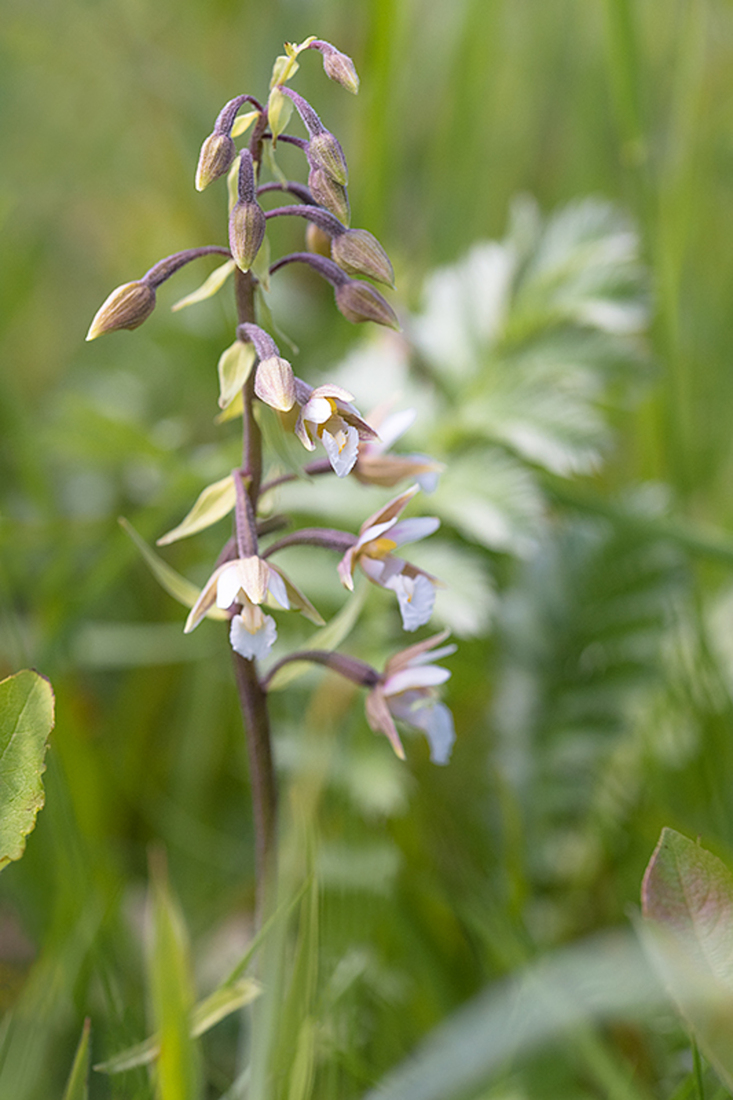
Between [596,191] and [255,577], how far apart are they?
8.38 feet

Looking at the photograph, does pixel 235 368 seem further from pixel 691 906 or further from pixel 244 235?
pixel 691 906

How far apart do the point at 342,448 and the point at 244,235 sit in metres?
0.23

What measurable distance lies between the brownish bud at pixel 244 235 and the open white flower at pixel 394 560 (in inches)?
11.7

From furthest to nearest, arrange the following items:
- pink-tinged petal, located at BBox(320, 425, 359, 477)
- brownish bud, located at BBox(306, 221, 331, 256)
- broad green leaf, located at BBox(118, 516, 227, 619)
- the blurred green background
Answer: the blurred green background
brownish bud, located at BBox(306, 221, 331, 256)
broad green leaf, located at BBox(118, 516, 227, 619)
pink-tinged petal, located at BBox(320, 425, 359, 477)

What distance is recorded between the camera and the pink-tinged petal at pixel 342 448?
1.01m

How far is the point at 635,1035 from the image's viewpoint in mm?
1616

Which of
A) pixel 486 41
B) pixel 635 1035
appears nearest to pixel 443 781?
pixel 635 1035

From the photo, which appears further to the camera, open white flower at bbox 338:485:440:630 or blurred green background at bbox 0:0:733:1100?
blurred green background at bbox 0:0:733:1100

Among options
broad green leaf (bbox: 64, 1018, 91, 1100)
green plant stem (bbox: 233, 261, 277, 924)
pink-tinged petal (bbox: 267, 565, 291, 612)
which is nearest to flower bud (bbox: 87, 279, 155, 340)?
green plant stem (bbox: 233, 261, 277, 924)

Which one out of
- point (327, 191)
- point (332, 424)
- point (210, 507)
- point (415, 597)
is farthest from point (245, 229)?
point (415, 597)

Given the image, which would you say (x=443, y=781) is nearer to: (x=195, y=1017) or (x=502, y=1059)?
(x=502, y=1059)

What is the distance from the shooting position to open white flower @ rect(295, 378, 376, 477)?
102 centimetres

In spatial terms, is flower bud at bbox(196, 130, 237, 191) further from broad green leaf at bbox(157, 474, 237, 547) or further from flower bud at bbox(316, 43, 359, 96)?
broad green leaf at bbox(157, 474, 237, 547)

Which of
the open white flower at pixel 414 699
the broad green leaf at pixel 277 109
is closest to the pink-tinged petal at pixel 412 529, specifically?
the open white flower at pixel 414 699
